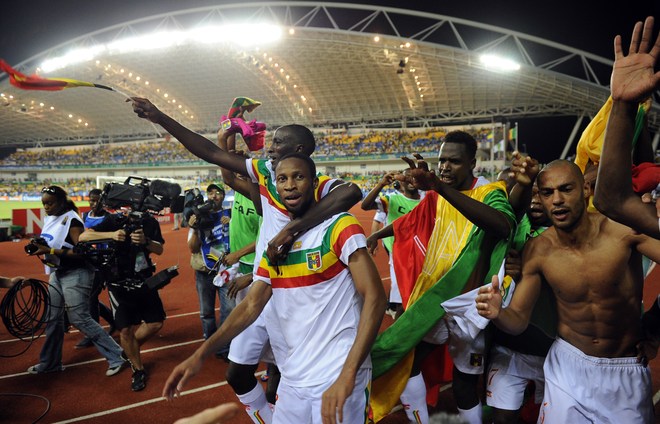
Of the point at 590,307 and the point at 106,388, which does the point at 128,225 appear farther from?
the point at 590,307

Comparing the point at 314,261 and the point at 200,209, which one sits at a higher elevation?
the point at 200,209

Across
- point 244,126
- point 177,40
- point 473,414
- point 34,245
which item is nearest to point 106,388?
point 34,245

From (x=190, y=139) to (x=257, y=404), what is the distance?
1961 millimetres

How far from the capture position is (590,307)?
222 centimetres

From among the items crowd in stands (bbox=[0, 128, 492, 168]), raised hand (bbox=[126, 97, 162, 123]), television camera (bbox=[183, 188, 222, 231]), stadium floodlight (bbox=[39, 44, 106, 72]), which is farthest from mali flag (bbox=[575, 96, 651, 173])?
stadium floodlight (bbox=[39, 44, 106, 72])

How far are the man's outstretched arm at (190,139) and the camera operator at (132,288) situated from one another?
176 cm

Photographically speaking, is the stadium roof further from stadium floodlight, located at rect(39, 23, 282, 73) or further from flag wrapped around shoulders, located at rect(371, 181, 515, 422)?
flag wrapped around shoulders, located at rect(371, 181, 515, 422)

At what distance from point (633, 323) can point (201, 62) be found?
3659 centimetres

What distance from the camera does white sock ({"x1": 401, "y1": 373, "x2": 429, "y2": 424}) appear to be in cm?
299

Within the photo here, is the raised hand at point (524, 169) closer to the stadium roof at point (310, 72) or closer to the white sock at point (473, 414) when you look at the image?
the white sock at point (473, 414)

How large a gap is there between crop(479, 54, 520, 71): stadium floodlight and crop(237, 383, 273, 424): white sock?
25843 mm

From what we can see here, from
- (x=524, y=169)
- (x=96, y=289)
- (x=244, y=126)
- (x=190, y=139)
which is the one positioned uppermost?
(x=244, y=126)

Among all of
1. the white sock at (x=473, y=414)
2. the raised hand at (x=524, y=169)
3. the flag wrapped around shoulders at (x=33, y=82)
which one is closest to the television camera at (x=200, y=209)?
the flag wrapped around shoulders at (x=33, y=82)

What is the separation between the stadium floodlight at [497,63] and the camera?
24789 millimetres
